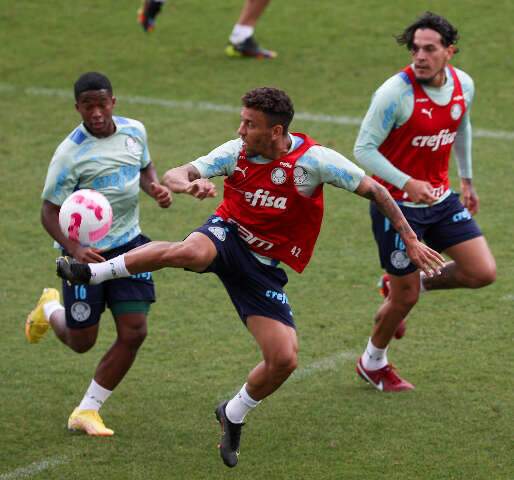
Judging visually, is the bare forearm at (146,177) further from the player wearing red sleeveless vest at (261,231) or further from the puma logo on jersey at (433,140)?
the puma logo on jersey at (433,140)

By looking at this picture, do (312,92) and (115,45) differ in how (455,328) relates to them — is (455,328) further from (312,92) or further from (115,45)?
(115,45)

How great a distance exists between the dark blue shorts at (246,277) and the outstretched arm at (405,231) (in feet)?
2.54

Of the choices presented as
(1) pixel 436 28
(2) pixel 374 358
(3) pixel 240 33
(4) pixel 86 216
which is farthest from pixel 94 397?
(3) pixel 240 33

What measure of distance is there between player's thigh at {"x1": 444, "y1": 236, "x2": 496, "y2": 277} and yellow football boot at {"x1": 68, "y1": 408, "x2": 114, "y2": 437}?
2.70 meters

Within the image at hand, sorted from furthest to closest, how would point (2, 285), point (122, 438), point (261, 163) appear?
point (2, 285)
point (122, 438)
point (261, 163)

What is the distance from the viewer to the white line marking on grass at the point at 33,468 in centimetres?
723

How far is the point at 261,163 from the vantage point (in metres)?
7.27

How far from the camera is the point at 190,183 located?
686cm

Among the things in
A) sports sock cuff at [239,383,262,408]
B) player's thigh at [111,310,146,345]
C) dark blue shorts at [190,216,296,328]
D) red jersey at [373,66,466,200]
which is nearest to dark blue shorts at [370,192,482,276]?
red jersey at [373,66,466,200]

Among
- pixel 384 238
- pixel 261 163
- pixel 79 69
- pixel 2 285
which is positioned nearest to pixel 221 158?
pixel 261 163

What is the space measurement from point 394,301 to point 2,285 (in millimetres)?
3829

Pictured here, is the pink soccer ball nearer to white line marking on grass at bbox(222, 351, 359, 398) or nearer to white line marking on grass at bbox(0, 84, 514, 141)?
white line marking on grass at bbox(222, 351, 359, 398)

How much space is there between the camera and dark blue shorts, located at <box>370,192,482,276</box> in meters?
8.43

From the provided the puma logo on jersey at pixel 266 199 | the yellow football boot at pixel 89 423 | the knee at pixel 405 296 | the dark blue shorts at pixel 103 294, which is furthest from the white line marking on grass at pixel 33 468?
the knee at pixel 405 296
